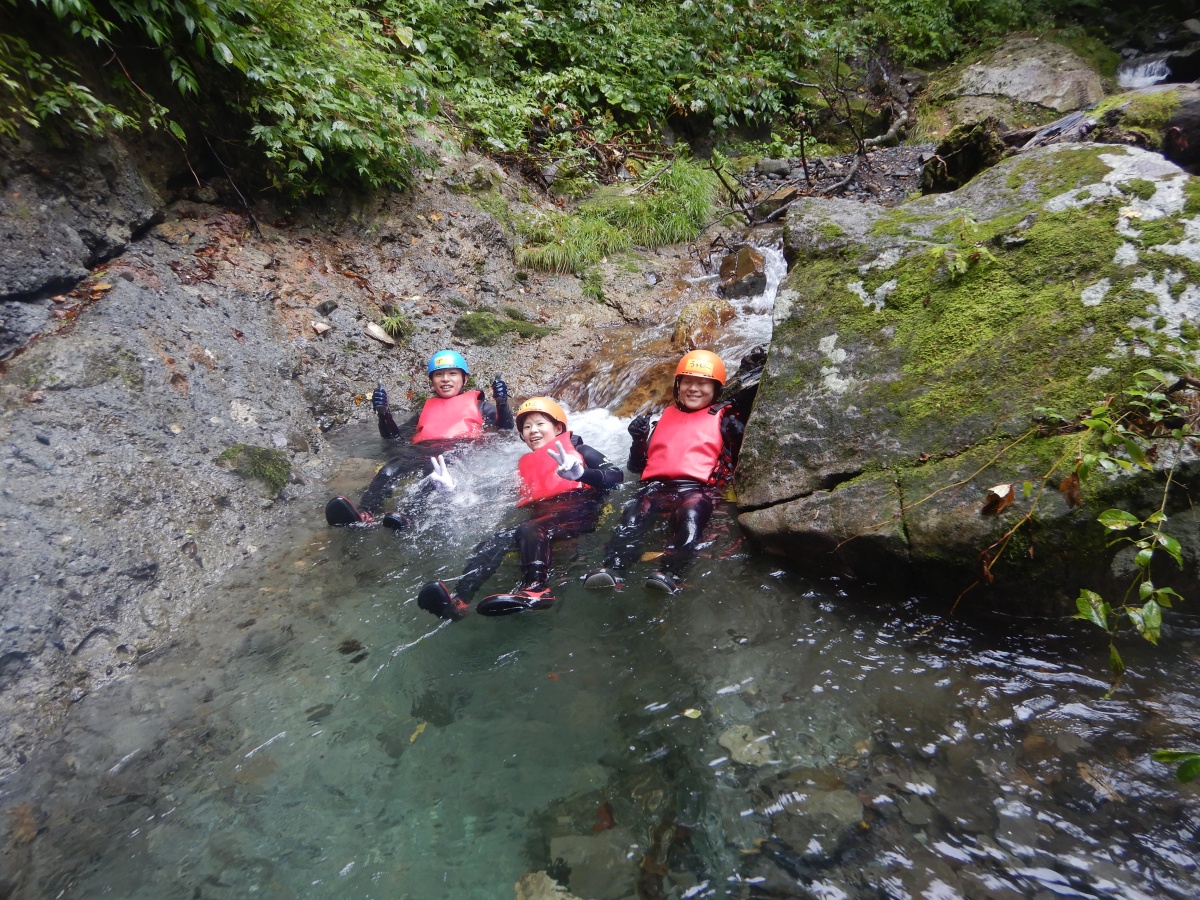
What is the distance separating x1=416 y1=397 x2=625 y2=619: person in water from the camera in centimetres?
334

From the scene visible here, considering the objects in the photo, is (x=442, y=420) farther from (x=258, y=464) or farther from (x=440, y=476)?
(x=258, y=464)

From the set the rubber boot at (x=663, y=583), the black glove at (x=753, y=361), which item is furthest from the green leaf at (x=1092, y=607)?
the black glove at (x=753, y=361)

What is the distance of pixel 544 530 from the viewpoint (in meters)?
3.99

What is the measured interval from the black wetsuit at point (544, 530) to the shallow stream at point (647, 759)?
0.35m

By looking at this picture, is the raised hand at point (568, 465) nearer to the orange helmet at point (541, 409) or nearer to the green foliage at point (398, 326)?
the orange helmet at point (541, 409)

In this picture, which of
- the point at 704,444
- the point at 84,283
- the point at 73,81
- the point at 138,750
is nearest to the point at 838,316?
the point at 704,444

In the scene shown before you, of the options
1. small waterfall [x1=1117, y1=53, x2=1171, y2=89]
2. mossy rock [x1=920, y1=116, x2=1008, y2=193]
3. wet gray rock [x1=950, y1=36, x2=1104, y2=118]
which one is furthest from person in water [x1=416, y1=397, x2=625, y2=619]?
small waterfall [x1=1117, y1=53, x2=1171, y2=89]

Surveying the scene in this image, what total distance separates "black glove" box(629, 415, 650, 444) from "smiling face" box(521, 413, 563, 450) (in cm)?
60

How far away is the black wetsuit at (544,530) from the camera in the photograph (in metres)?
3.69

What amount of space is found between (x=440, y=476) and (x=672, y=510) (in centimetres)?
188

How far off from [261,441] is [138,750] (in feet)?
9.15

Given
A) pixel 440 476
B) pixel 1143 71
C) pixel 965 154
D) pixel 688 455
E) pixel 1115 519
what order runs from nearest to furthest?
pixel 1115 519, pixel 688 455, pixel 440 476, pixel 965 154, pixel 1143 71

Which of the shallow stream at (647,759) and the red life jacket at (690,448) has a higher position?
the red life jacket at (690,448)

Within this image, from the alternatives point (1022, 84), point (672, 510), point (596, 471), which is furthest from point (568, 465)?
point (1022, 84)
